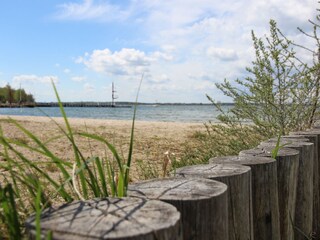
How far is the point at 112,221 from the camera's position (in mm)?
1075

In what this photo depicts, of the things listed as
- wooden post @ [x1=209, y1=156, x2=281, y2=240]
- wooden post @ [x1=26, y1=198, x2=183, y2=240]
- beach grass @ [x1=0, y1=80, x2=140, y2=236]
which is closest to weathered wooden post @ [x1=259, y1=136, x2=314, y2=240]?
wooden post @ [x1=209, y1=156, x2=281, y2=240]

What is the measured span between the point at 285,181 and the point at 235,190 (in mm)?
718

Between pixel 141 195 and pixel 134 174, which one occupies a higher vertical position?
pixel 141 195

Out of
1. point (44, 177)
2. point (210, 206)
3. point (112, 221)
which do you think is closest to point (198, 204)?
point (210, 206)

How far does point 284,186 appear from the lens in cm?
227

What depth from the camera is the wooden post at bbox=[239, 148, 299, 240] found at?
2240mm

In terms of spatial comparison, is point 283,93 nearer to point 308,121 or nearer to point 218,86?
point 308,121

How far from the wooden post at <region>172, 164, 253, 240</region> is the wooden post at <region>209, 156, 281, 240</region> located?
18cm

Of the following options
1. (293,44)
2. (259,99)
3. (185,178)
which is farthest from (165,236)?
(293,44)

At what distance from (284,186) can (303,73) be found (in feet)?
8.50

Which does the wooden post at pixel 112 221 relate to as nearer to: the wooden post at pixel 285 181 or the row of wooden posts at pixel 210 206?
the row of wooden posts at pixel 210 206

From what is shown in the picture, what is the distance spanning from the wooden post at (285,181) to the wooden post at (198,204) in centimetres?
86

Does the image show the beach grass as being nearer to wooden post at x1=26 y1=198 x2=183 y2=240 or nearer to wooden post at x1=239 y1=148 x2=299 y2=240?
wooden post at x1=26 y1=198 x2=183 y2=240

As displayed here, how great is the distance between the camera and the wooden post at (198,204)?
4.33ft
